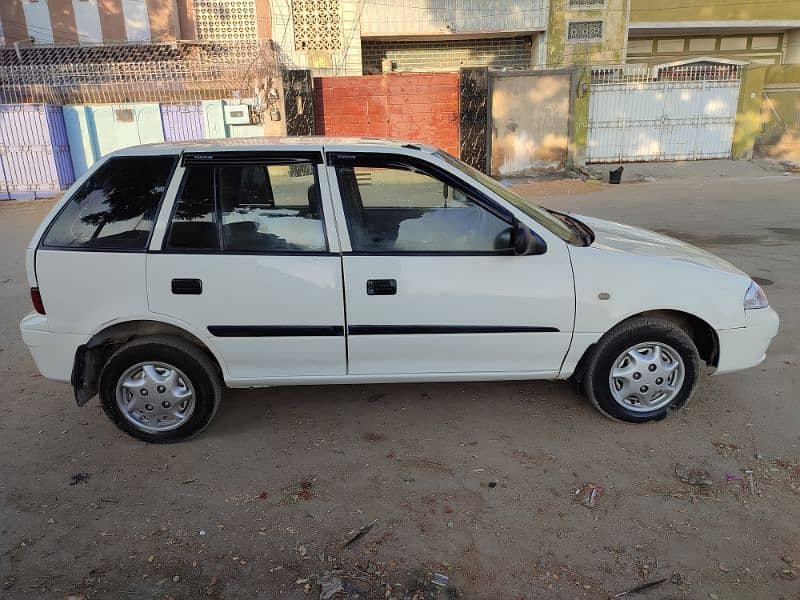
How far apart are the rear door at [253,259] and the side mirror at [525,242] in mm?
979

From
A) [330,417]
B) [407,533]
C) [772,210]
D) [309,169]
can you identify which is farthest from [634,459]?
[772,210]

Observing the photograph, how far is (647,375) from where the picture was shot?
360cm

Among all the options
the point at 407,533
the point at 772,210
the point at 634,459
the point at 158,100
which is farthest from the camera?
the point at 158,100

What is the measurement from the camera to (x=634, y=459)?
3365 mm

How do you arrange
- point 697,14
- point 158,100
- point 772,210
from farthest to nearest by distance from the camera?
point 697,14 < point 158,100 < point 772,210

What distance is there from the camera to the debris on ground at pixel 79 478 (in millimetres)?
3317

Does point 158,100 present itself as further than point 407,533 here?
Yes

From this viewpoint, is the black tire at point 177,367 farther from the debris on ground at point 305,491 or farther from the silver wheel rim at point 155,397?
the debris on ground at point 305,491

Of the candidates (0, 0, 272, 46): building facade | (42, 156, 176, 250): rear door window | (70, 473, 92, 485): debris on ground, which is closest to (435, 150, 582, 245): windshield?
(42, 156, 176, 250): rear door window

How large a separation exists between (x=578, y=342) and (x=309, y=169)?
1.83 metres

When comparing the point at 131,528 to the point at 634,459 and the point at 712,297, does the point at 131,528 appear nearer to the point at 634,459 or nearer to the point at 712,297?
the point at 634,459

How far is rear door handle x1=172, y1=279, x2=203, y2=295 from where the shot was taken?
335 centimetres

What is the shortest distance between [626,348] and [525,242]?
0.90 metres

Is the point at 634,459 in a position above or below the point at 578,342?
below
